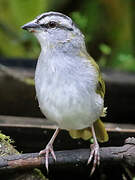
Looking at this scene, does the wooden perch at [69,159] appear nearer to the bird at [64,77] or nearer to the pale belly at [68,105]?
the bird at [64,77]

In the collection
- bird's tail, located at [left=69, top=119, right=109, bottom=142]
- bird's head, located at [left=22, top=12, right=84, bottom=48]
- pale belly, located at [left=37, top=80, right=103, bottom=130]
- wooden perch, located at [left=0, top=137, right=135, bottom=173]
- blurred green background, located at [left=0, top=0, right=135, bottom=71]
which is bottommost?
blurred green background, located at [left=0, top=0, right=135, bottom=71]

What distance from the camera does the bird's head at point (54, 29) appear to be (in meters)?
3.64

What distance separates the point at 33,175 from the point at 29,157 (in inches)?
8.0

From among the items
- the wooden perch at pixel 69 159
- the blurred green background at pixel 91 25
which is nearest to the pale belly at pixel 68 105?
the wooden perch at pixel 69 159

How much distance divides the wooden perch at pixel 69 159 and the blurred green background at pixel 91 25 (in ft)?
12.6

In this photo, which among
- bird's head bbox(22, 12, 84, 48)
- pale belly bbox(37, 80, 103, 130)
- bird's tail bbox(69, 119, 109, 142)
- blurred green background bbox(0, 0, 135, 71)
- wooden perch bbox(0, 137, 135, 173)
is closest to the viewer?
wooden perch bbox(0, 137, 135, 173)

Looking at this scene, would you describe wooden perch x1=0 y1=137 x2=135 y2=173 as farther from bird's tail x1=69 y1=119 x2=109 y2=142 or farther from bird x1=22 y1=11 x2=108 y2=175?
bird's tail x1=69 y1=119 x2=109 y2=142

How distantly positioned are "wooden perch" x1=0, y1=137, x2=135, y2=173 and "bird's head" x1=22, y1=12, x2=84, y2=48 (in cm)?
86

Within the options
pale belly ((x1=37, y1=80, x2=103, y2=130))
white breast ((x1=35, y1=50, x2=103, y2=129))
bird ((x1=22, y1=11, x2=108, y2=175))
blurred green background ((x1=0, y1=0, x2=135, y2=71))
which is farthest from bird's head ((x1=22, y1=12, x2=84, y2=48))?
blurred green background ((x1=0, y1=0, x2=135, y2=71))

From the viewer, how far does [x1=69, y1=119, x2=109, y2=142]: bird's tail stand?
4133 mm

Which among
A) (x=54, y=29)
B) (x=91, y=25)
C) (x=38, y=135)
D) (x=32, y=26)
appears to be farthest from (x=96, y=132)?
(x=91, y=25)

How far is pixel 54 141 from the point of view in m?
4.36

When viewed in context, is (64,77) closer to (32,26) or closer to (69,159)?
(32,26)

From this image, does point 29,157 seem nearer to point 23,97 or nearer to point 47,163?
point 47,163
